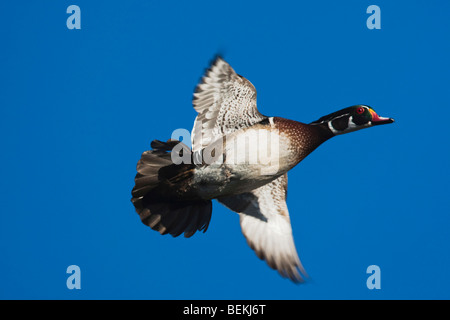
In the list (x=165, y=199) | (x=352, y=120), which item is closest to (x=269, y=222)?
(x=165, y=199)

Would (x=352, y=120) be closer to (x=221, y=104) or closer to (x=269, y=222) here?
(x=221, y=104)

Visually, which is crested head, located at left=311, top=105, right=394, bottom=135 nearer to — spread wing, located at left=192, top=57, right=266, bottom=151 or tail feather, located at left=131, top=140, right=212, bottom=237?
spread wing, located at left=192, top=57, right=266, bottom=151

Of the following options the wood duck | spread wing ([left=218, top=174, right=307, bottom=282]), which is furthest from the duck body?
spread wing ([left=218, top=174, right=307, bottom=282])

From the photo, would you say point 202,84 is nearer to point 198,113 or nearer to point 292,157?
point 198,113

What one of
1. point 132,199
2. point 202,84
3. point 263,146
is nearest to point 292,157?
point 263,146

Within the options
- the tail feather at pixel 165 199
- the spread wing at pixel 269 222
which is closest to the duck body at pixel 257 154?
the tail feather at pixel 165 199

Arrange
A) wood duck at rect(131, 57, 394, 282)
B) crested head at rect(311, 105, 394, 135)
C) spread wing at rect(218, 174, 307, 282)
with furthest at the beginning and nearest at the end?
spread wing at rect(218, 174, 307, 282), crested head at rect(311, 105, 394, 135), wood duck at rect(131, 57, 394, 282)
